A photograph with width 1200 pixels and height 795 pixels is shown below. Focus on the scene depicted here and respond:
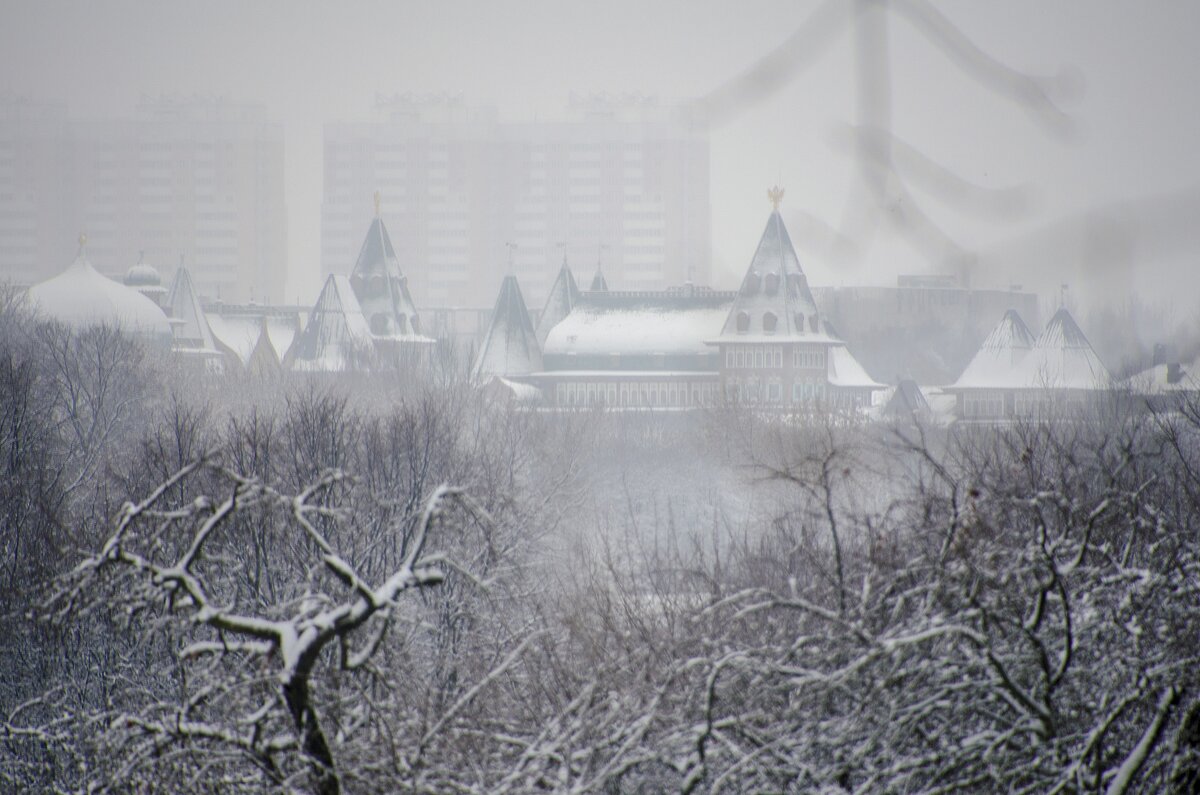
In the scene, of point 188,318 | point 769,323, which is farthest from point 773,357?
point 188,318

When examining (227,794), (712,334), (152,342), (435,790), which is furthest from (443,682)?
(712,334)

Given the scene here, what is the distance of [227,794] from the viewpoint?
31.6 feet

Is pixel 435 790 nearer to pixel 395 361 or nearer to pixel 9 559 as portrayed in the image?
pixel 9 559

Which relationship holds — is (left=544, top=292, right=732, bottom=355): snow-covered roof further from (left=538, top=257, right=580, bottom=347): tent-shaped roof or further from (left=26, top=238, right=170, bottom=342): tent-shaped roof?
(left=26, top=238, right=170, bottom=342): tent-shaped roof

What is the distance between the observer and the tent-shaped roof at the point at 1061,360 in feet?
222

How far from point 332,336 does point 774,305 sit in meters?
23.9

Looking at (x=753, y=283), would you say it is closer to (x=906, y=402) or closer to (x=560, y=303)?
(x=906, y=402)

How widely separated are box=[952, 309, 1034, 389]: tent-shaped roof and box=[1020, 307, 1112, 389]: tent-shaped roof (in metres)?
1.66

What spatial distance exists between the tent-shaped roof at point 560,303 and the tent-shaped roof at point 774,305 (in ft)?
40.1

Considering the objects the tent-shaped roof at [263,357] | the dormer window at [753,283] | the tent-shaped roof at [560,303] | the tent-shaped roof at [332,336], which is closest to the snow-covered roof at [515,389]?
the tent-shaped roof at [332,336]

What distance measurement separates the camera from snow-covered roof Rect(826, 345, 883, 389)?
83750 mm

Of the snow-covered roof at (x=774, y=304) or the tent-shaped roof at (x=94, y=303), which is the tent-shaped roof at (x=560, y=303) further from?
the tent-shaped roof at (x=94, y=303)

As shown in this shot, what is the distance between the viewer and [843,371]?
8581 centimetres

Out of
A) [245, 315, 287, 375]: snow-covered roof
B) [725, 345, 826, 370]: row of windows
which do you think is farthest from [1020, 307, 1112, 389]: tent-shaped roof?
[245, 315, 287, 375]: snow-covered roof
